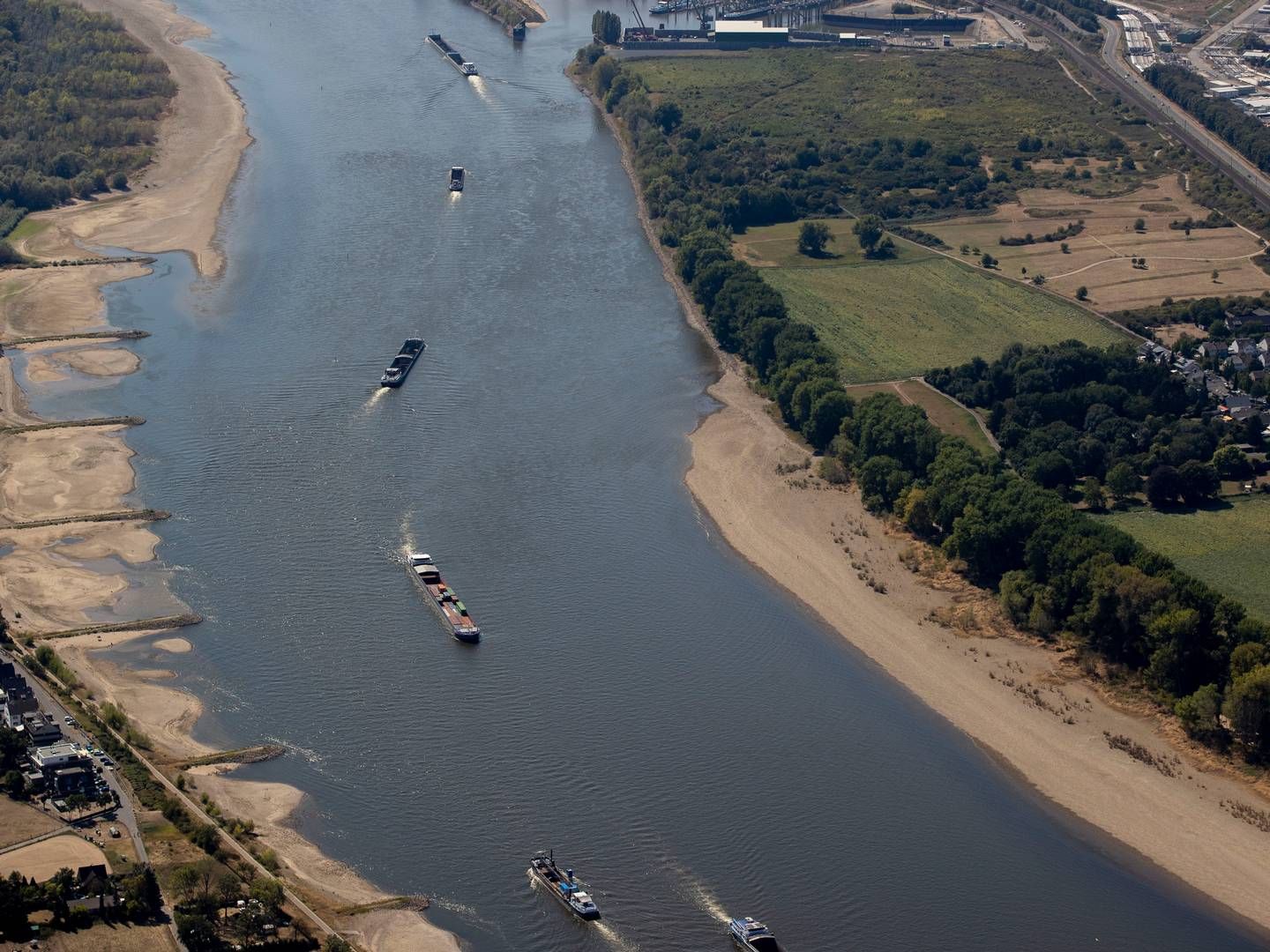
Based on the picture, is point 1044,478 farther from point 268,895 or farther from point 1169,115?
point 1169,115

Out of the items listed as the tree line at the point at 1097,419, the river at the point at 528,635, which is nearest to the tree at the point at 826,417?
the river at the point at 528,635

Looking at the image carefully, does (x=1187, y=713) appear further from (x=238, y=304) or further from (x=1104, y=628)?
(x=238, y=304)

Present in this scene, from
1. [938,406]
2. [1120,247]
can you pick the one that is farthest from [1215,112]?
[938,406]

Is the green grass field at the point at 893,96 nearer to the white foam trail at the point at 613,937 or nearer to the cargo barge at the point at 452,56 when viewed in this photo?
the cargo barge at the point at 452,56

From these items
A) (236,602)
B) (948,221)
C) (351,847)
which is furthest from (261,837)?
(948,221)

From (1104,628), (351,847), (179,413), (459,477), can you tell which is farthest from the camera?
(179,413)

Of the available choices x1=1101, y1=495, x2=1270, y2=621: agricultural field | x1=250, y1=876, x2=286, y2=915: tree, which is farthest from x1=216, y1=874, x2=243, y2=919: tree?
x1=1101, y1=495, x2=1270, y2=621: agricultural field
